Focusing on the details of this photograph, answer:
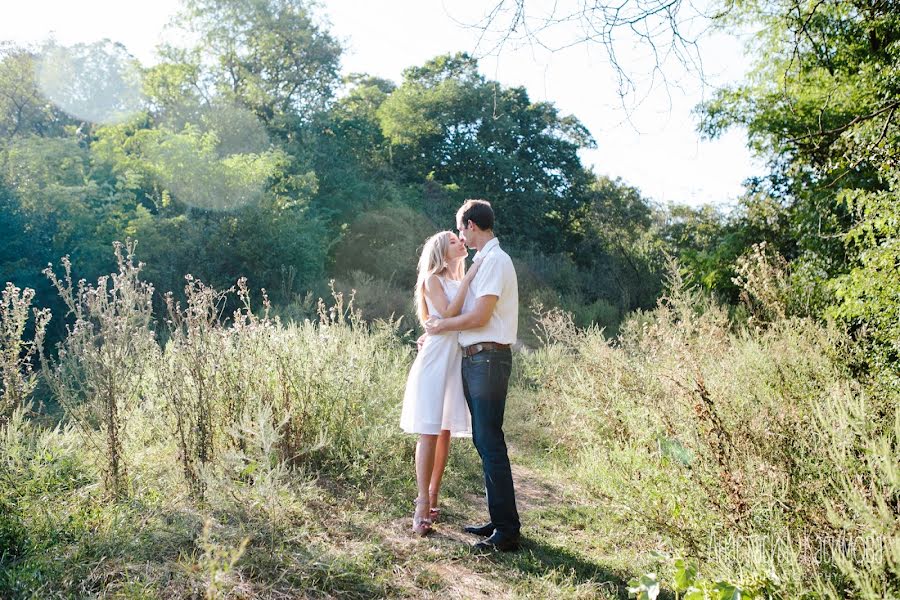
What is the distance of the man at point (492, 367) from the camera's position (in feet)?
14.4

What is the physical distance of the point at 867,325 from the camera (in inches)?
274

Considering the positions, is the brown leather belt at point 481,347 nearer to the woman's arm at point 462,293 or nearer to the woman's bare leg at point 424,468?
the woman's arm at point 462,293

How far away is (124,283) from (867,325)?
21.8 ft

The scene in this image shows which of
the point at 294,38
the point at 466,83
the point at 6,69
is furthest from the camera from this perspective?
the point at 466,83

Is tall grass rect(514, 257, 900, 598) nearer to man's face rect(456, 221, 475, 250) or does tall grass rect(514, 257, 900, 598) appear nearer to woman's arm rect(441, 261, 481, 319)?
woman's arm rect(441, 261, 481, 319)

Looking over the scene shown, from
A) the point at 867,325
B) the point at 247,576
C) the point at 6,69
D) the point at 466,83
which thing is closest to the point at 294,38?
the point at 466,83

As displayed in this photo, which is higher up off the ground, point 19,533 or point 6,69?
point 6,69

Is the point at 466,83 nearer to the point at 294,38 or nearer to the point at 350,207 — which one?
the point at 294,38

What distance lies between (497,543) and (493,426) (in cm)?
75

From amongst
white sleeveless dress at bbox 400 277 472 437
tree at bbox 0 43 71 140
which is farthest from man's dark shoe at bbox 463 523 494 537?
tree at bbox 0 43 71 140

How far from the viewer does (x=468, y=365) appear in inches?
178

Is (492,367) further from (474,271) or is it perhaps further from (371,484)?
(371,484)

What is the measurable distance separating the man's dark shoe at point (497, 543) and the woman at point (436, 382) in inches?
16.1

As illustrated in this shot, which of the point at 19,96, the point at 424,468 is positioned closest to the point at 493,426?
the point at 424,468
